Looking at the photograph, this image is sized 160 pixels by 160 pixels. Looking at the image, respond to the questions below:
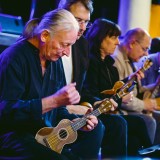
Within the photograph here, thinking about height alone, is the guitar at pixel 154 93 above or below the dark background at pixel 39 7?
below

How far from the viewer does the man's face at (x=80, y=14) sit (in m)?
3.12

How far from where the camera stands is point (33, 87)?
2367 mm

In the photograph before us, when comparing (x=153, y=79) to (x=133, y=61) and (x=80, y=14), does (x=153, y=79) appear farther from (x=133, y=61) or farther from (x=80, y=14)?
(x=80, y=14)

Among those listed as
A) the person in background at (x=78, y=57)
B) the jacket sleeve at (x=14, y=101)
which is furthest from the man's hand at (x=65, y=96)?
the person in background at (x=78, y=57)

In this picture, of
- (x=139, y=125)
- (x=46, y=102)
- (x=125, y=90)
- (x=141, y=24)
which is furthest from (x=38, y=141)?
(x=141, y=24)

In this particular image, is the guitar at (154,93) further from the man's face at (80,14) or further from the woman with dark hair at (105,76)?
the man's face at (80,14)

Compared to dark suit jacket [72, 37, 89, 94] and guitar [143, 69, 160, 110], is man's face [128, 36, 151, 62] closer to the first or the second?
guitar [143, 69, 160, 110]

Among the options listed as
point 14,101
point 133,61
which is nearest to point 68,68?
point 14,101

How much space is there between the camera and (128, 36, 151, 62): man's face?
4.07m

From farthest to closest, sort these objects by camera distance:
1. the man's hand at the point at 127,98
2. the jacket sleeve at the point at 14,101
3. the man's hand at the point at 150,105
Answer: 1. the man's hand at the point at 150,105
2. the man's hand at the point at 127,98
3. the jacket sleeve at the point at 14,101

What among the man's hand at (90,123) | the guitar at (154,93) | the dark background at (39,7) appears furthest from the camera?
the guitar at (154,93)

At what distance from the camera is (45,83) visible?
2.51 meters

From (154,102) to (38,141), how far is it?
6.28 feet

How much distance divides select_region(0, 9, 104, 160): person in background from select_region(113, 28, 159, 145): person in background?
1358 mm
